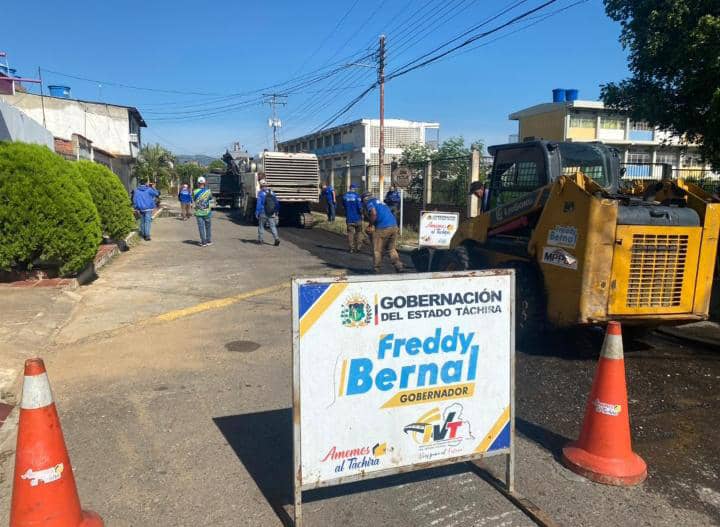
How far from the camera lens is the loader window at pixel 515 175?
692cm

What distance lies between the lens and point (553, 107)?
49.1 metres

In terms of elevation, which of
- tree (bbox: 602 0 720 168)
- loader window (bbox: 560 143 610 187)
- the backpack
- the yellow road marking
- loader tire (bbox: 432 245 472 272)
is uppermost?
tree (bbox: 602 0 720 168)

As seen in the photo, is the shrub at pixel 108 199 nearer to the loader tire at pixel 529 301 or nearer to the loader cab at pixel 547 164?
the loader cab at pixel 547 164

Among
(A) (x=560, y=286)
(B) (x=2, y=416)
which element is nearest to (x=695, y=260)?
(A) (x=560, y=286)

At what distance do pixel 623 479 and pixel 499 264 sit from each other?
13.0 ft

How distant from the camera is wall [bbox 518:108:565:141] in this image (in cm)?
4888

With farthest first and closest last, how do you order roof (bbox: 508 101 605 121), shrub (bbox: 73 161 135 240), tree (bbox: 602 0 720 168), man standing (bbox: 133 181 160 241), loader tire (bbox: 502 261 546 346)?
roof (bbox: 508 101 605 121)
man standing (bbox: 133 181 160 241)
shrub (bbox: 73 161 135 240)
tree (bbox: 602 0 720 168)
loader tire (bbox: 502 261 546 346)

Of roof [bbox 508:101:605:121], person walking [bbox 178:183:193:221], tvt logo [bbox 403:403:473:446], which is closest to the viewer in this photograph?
tvt logo [bbox 403:403:473:446]

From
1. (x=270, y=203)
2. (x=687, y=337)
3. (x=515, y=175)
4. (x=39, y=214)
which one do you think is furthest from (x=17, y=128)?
(x=687, y=337)

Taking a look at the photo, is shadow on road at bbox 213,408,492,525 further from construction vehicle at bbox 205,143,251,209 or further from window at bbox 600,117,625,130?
window at bbox 600,117,625,130

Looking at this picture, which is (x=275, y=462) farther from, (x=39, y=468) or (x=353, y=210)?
(x=353, y=210)

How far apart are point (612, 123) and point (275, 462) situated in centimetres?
5358

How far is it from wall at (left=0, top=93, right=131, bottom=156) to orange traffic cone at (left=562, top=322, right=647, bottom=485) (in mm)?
35460

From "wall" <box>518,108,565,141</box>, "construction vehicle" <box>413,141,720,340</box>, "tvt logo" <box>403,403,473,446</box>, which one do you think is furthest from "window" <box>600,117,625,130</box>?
"tvt logo" <box>403,403,473,446</box>
